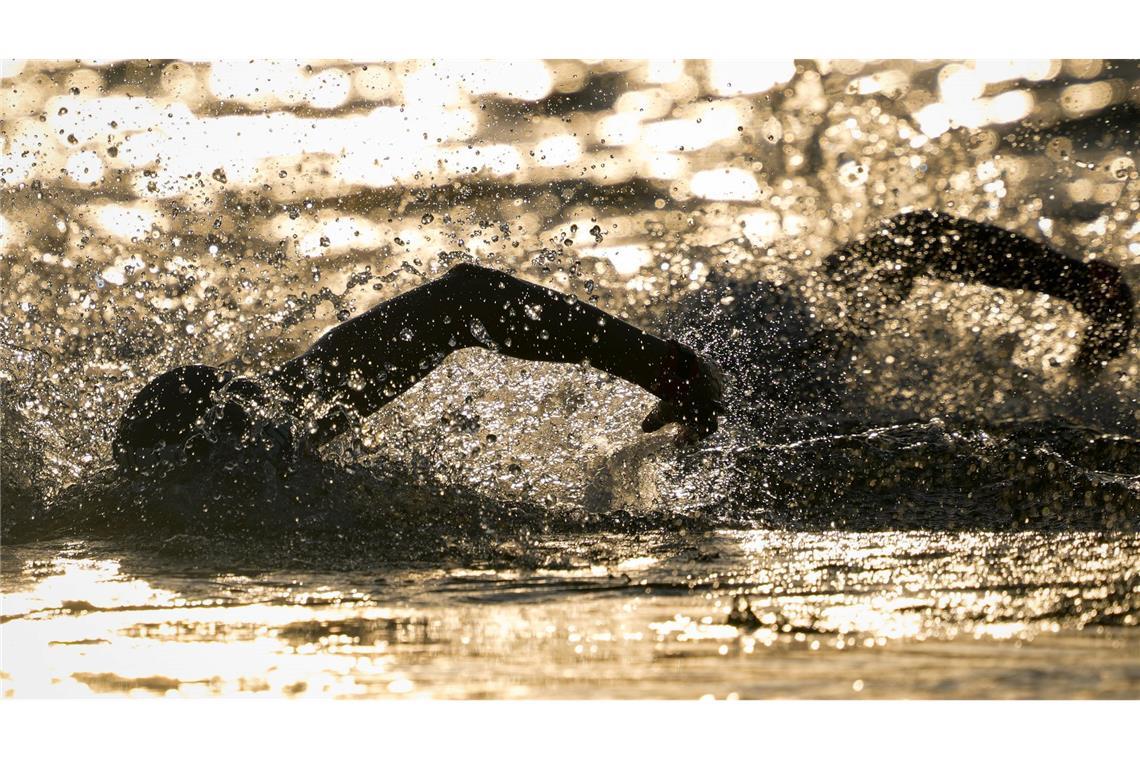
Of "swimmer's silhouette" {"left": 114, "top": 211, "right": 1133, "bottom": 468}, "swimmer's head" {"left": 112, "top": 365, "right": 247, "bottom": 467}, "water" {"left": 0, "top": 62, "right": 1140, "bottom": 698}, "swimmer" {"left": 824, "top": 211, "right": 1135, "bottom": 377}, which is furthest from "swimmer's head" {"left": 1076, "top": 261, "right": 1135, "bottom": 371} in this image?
"swimmer's head" {"left": 112, "top": 365, "right": 247, "bottom": 467}

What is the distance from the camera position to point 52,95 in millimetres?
5727

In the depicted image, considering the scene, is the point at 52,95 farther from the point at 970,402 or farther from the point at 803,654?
the point at 803,654

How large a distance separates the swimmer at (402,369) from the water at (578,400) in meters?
0.14

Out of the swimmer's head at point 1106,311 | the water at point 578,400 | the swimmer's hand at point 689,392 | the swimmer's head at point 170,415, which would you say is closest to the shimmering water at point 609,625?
the water at point 578,400

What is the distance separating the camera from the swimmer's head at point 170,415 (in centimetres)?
323

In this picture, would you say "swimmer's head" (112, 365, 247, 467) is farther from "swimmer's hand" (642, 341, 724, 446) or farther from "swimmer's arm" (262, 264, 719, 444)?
"swimmer's hand" (642, 341, 724, 446)

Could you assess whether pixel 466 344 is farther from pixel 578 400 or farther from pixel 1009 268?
pixel 1009 268

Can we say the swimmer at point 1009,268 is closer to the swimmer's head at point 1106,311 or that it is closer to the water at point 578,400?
the swimmer's head at point 1106,311

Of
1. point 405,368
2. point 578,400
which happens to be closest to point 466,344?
point 405,368

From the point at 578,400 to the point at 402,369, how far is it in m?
1.09

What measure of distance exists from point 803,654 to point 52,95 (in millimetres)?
4977

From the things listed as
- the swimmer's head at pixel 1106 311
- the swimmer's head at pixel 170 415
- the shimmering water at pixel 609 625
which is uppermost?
the swimmer's head at pixel 1106 311

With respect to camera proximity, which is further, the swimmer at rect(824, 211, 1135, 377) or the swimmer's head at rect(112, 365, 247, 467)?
the swimmer at rect(824, 211, 1135, 377)

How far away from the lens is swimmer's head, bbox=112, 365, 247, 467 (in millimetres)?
3227
